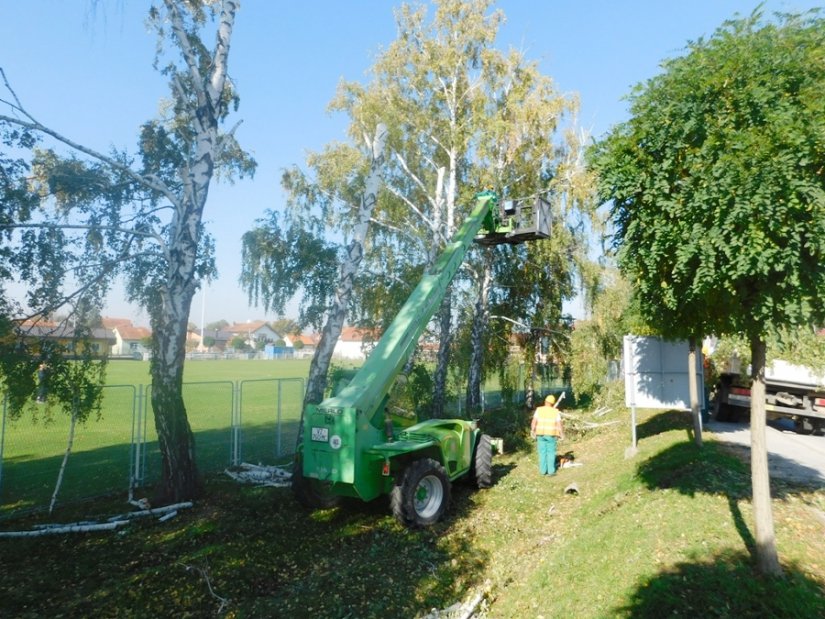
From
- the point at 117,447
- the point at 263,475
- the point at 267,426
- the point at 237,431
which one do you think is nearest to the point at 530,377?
the point at 267,426

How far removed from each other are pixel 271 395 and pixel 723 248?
2896cm

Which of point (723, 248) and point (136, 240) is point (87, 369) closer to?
point (136, 240)

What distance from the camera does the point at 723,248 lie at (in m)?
4.53

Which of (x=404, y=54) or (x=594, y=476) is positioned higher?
(x=404, y=54)

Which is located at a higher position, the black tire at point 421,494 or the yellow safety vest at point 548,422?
the yellow safety vest at point 548,422

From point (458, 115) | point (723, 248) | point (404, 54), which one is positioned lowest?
point (723, 248)

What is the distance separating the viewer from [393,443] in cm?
802

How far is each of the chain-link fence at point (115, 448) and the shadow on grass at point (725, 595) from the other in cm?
827

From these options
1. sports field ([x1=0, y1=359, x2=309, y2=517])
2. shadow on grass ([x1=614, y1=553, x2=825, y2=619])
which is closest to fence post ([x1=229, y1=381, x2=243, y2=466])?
sports field ([x1=0, y1=359, x2=309, y2=517])

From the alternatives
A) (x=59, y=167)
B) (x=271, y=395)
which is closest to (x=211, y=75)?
(x=59, y=167)

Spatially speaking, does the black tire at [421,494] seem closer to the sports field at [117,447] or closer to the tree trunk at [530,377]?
the sports field at [117,447]

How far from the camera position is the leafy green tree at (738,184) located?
4.31 m

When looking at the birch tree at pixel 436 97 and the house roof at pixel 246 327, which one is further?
the house roof at pixel 246 327

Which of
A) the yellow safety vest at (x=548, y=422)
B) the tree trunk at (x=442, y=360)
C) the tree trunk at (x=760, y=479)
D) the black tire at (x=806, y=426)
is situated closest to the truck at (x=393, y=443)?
the yellow safety vest at (x=548, y=422)
